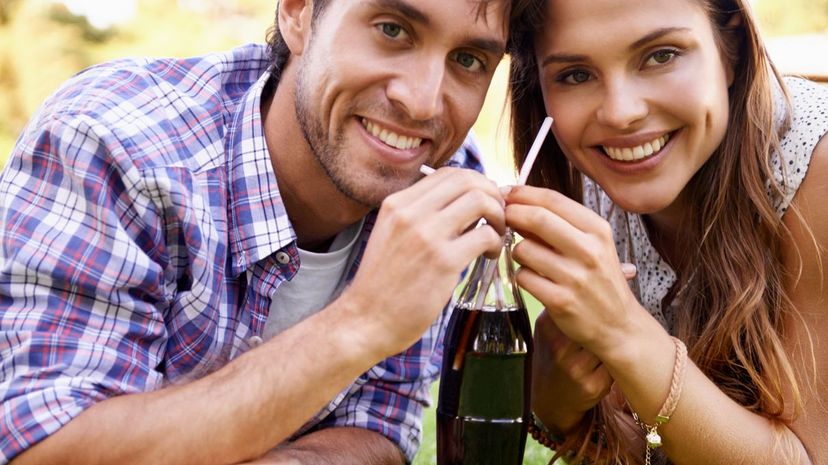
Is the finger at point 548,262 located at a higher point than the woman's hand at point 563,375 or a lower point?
higher

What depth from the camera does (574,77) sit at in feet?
9.28

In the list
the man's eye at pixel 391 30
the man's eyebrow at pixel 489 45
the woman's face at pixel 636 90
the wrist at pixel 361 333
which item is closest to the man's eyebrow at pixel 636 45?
the woman's face at pixel 636 90

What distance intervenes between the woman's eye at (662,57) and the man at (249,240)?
0.42m

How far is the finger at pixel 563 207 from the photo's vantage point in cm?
229

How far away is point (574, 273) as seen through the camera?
2283mm

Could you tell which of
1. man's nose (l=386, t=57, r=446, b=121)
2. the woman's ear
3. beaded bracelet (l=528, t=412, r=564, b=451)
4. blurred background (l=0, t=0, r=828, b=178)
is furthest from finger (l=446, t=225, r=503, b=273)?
blurred background (l=0, t=0, r=828, b=178)

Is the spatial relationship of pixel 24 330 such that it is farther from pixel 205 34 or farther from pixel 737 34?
pixel 205 34

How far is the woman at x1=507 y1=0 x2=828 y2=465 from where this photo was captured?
102 inches

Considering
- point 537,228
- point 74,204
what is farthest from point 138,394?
point 537,228

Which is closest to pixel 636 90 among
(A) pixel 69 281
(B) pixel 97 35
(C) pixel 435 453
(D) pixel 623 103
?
(D) pixel 623 103

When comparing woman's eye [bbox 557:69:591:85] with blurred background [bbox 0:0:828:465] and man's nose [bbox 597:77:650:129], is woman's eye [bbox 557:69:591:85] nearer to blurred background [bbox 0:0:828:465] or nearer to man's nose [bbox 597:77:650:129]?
man's nose [bbox 597:77:650:129]

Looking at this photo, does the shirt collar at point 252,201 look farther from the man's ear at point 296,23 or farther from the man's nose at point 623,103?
the man's nose at point 623,103

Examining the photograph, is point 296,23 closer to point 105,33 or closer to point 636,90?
point 636,90

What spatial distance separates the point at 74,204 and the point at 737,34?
1906 mm
